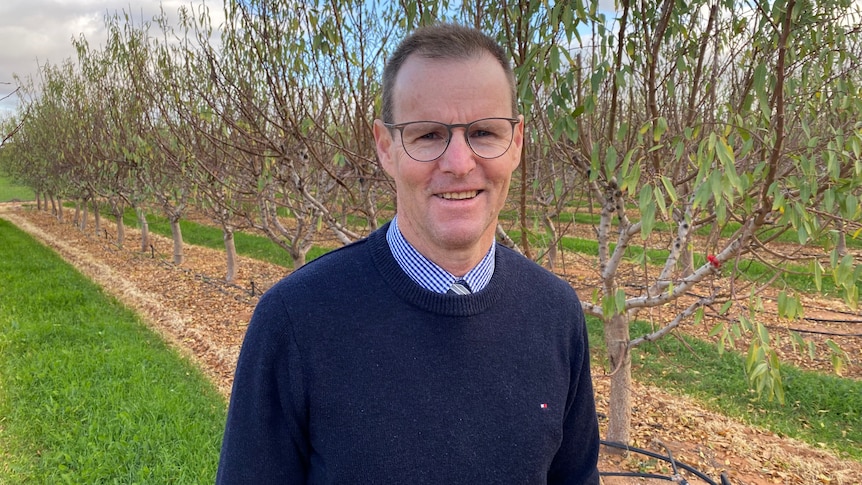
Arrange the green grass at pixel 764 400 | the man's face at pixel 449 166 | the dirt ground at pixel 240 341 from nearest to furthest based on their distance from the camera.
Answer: the man's face at pixel 449 166 → the dirt ground at pixel 240 341 → the green grass at pixel 764 400

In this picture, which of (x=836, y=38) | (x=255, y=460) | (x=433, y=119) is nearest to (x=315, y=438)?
(x=255, y=460)

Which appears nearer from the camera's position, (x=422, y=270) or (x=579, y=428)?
(x=422, y=270)

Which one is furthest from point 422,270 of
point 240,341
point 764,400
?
point 240,341

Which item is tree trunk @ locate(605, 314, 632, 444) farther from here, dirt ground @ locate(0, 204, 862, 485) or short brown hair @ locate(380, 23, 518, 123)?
short brown hair @ locate(380, 23, 518, 123)

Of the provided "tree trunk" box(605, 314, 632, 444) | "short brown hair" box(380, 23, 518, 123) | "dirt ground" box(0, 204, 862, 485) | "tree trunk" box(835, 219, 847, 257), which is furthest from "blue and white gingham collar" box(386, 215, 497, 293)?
"tree trunk" box(605, 314, 632, 444)

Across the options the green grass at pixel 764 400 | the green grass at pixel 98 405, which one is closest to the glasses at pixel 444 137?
the green grass at pixel 98 405

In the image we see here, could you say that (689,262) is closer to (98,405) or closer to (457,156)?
(457,156)

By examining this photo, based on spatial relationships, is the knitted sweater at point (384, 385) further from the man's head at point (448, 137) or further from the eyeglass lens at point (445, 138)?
the eyeglass lens at point (445, 138)

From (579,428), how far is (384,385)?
2.35 ft

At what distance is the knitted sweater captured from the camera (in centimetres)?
124

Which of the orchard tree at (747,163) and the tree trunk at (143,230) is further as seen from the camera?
the tree trunk at (143,230)

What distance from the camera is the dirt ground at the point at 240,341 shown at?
14.2 feet

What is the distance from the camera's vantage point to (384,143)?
149cm

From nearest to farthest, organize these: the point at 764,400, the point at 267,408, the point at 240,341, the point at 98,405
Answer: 1. the point at 267,408
2. the point at 98,405
3. the point at 764,400
4. the point at 240,341
